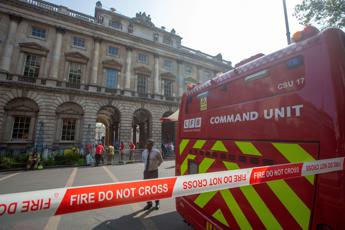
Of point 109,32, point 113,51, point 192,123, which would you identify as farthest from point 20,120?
point 192,123

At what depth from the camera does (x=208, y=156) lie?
2941 millimetres

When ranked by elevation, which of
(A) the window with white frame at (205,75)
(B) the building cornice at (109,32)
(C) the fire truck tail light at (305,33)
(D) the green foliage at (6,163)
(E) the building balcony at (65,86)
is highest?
(B) the building cornice at (109,32)

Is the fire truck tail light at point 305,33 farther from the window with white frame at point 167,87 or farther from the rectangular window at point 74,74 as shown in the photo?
Result: the window with white frame at point 167,87

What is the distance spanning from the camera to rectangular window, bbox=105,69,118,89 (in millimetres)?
21777

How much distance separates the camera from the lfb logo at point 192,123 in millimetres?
3373

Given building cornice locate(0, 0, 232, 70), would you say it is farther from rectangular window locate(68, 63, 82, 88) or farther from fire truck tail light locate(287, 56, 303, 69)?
fire truck tail light locate(287, 56, 303, 69)

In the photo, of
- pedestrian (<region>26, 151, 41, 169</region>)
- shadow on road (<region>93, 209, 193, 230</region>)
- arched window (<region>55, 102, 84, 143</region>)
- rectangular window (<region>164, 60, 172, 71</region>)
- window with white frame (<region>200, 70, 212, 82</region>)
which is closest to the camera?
shadow on road (<region>93, 209, 193, 230</region>)

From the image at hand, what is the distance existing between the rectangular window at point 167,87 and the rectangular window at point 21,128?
15610 mm

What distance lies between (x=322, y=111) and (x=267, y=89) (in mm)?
653

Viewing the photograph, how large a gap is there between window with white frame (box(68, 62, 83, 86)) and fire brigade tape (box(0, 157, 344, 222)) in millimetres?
21134

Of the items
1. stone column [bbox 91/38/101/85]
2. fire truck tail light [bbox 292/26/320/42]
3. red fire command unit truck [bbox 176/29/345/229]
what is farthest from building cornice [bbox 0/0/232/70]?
fire truck tail light [bbox 292/26/320/42]

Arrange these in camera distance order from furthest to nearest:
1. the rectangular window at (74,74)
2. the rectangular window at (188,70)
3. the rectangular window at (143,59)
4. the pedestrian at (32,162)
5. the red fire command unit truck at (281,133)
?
the rectangular window at (188,70) < the rectangular window at (143,59) < the rectangular window at (74,74) < the pedestrian at (32,162) < the red fire command unit truck at (281,133)

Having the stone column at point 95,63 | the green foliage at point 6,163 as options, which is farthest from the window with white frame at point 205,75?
the green foliage at point 6,163

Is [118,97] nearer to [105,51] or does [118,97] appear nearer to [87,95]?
[87,95]
